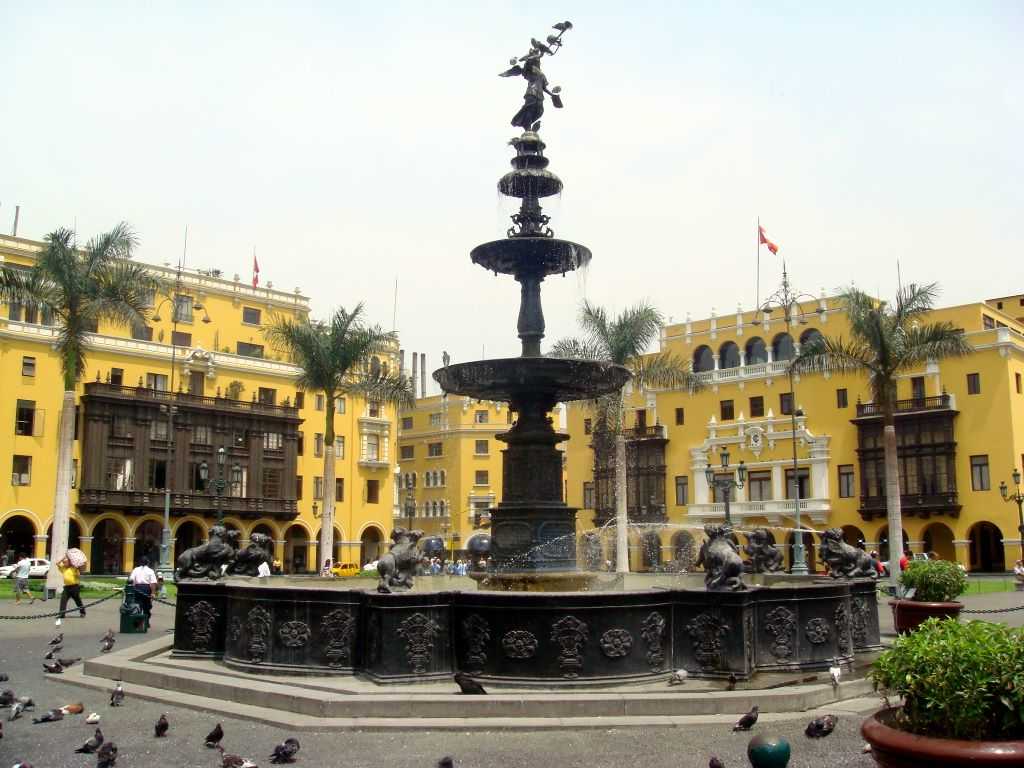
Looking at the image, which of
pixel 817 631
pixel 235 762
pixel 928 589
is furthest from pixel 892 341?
pixel 235 762

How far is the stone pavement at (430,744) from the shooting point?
7.59 m

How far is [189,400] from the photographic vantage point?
185 feet

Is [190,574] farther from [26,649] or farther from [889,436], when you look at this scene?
[889,436]

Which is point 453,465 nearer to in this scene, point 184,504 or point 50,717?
point 184,504

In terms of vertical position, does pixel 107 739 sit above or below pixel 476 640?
below

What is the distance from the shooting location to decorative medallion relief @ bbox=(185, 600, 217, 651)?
480 inches

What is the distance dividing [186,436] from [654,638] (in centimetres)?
5044

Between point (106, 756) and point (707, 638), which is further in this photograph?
point (707, 638)

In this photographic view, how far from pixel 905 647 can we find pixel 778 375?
186 feet

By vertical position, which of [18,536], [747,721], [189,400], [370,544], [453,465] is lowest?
[747,721]

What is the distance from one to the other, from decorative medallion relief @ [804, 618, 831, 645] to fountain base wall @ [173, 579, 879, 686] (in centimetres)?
1

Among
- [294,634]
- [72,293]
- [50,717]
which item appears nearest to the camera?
[50,717]

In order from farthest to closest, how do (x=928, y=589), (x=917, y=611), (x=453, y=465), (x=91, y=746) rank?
(x=453, y=465) < (x=928, y=589) < (x=917, y=611) < (x=91, y=746)

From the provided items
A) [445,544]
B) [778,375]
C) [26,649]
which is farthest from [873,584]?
[445,544]
